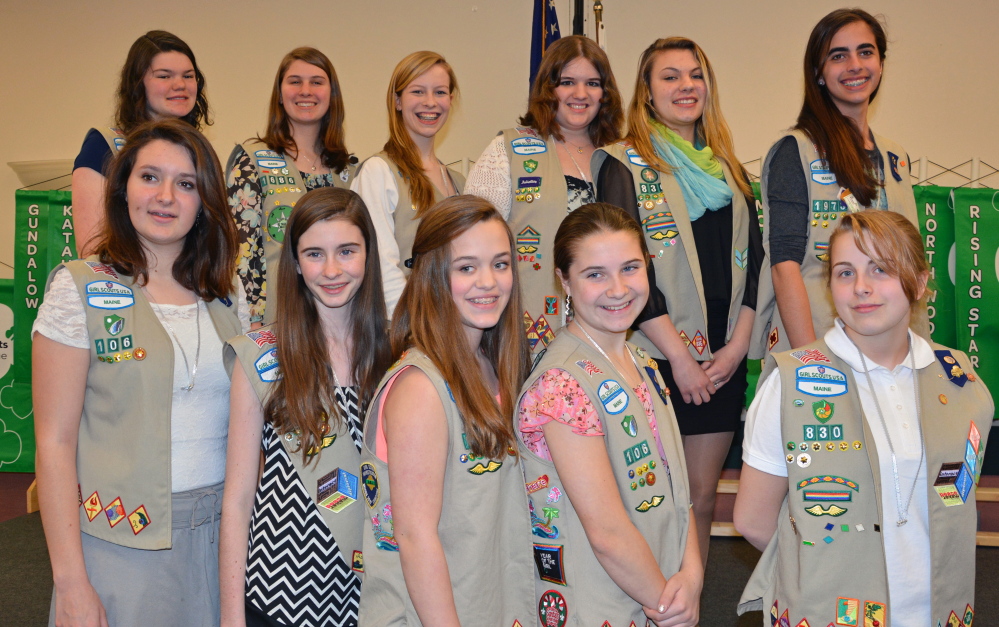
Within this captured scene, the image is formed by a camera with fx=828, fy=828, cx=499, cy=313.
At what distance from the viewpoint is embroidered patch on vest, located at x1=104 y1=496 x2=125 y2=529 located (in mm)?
1671

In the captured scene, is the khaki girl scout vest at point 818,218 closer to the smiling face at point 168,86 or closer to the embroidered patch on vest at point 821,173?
the embroidered patch on vest at point 821,173

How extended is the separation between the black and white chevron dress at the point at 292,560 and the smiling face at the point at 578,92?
1.46m

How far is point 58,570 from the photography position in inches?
63.7

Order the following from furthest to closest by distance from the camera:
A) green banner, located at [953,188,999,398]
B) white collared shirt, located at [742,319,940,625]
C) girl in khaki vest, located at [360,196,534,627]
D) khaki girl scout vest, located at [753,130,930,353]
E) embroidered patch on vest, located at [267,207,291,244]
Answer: green banner, located at [953,188,999,398], embroidered patch on vest, located at [267,207,291,244], khaki girl scout vest, located at [753,130,930,353], white collared shirt, located at [742,319,940,625], girl in khaki vest, located at [360,196,534,627]

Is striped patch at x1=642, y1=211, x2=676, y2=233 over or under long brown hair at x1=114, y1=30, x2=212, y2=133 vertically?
under

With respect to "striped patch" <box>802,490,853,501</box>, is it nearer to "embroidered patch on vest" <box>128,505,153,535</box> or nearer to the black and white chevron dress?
the black and white chevron dress

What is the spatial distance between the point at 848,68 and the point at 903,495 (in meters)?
1.36

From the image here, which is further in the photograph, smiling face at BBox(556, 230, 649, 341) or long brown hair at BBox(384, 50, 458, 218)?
long brown hair at BBox(384, 50, 458, 218)

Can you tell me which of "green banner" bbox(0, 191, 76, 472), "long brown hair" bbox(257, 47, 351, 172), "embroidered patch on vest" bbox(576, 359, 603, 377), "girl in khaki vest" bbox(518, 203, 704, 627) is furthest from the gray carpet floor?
"long brown hair" bbox(257, 47, 351, 172)

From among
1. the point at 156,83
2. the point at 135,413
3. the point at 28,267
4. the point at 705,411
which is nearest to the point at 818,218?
the point at 705,411

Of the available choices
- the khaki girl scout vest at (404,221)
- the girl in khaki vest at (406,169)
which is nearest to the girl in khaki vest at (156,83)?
the girl in khaki vest at (406,169)

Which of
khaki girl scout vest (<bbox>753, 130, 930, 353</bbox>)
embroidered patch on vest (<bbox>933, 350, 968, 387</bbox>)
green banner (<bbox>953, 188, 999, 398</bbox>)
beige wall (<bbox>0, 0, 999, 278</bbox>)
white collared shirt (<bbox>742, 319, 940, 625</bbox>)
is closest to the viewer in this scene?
white collared shirt (<bbox>742, 319, 940, 625</bbox>)

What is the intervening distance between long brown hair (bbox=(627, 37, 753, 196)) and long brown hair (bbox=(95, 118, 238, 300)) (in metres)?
1.28

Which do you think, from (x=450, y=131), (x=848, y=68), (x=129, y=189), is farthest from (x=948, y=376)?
(x=450, y=131)
